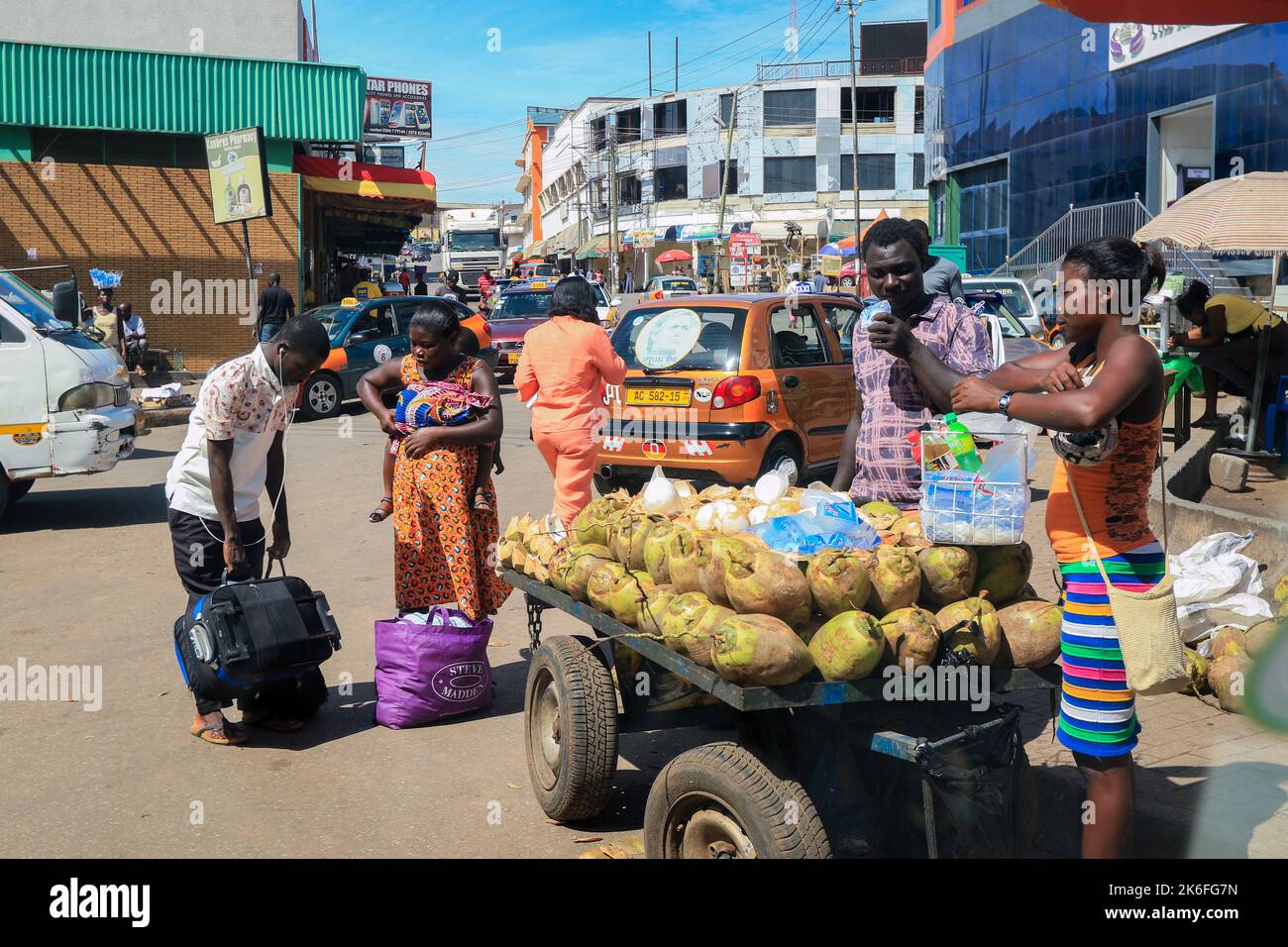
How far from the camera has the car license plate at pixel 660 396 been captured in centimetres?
906

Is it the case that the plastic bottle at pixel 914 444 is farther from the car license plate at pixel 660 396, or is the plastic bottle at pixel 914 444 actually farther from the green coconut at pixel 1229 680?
the car license plate at pixel 660 396

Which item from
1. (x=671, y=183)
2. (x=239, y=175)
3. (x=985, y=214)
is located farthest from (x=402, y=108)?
(x=239, y=175)

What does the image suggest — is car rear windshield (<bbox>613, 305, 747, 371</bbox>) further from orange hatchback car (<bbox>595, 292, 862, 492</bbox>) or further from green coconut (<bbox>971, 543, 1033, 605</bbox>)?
green coconut (<bbox>971, 543, 1033, 605</bbox>)

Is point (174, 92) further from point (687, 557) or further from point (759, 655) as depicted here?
point (759, 655)

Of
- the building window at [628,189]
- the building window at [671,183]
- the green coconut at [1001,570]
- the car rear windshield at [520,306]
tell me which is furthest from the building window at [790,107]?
the green coconut at [1001,570]

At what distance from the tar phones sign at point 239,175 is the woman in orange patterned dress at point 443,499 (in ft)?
55.8

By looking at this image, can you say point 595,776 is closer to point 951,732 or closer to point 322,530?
point 951,732

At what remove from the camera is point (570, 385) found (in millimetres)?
6277

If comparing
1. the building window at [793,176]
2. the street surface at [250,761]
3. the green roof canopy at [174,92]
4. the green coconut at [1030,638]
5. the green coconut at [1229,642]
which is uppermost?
the building window at [793,176]

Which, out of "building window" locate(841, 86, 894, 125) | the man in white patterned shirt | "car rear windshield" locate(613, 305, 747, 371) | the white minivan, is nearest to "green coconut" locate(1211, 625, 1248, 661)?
"car rear windshield" locate(613, 305, 747, 371)

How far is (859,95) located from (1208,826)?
6390cm

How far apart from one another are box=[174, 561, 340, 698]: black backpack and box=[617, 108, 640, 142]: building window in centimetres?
6867

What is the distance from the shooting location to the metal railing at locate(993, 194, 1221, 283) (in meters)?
19.5

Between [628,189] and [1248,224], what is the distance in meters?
64.0
